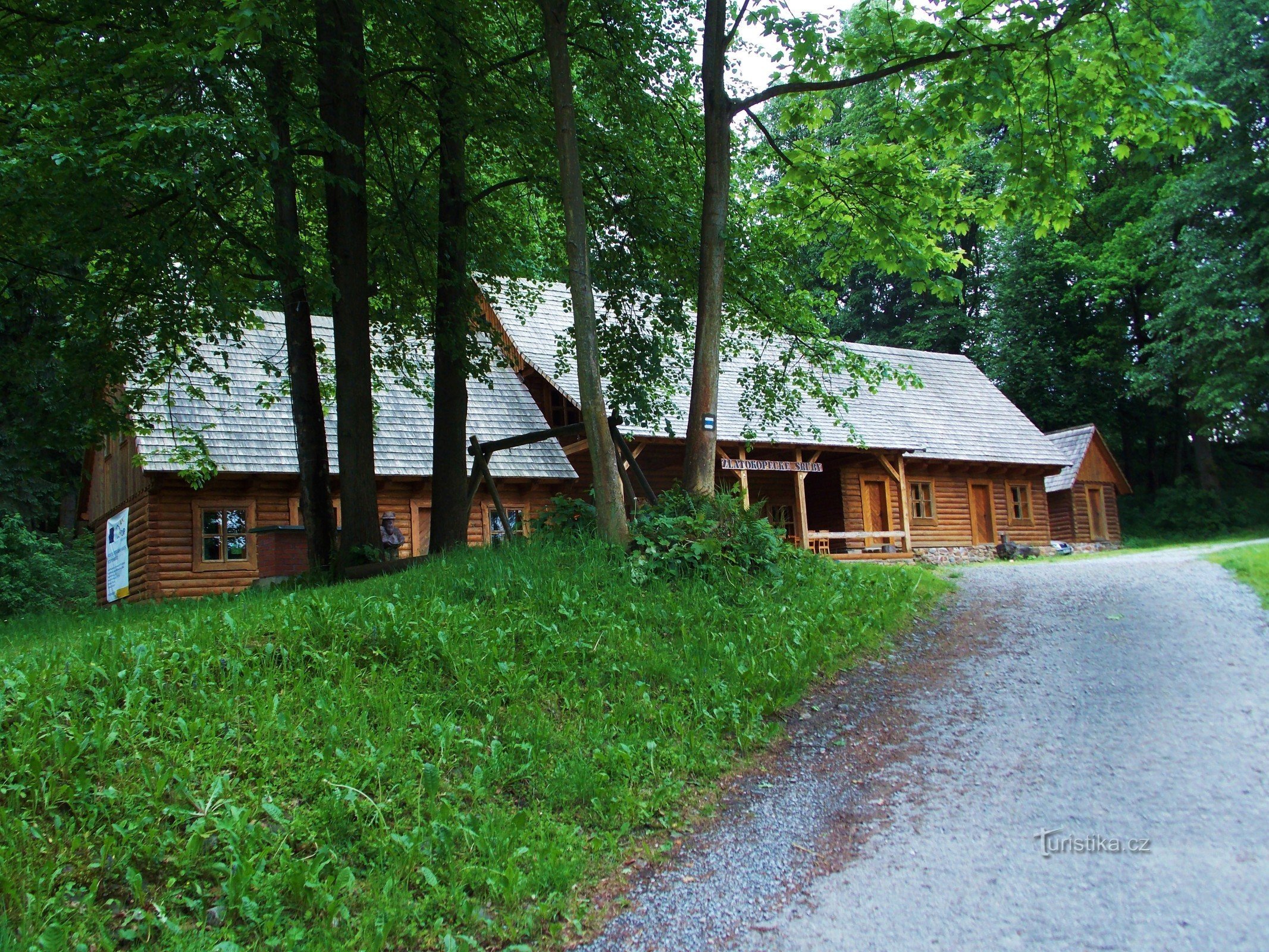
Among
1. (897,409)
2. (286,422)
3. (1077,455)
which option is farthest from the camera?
(1077,455)

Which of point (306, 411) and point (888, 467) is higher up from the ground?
point (306, 411)

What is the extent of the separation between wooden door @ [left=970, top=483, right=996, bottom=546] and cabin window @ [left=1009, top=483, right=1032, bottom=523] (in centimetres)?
118

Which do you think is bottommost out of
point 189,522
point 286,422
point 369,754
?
point 369,754

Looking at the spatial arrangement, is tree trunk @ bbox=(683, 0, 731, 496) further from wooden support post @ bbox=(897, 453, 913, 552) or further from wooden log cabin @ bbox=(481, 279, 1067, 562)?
wooden support post @ bbox=(897, 453, 913, 552)

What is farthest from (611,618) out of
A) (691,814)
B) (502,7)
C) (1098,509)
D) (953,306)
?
(953,306)

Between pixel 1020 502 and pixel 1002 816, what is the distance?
25139 mm

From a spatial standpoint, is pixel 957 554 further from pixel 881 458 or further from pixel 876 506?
pixel 881 458

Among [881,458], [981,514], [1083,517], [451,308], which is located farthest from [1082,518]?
[451,308]

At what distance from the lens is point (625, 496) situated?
30.8 ft

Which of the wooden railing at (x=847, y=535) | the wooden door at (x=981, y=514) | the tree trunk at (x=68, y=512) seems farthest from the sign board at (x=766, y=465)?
the tree trunk at (x=68, y=512)

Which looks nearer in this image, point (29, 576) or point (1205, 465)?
point (29, 576)

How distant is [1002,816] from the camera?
14.9 ft

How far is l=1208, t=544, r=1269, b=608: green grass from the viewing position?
970cm
